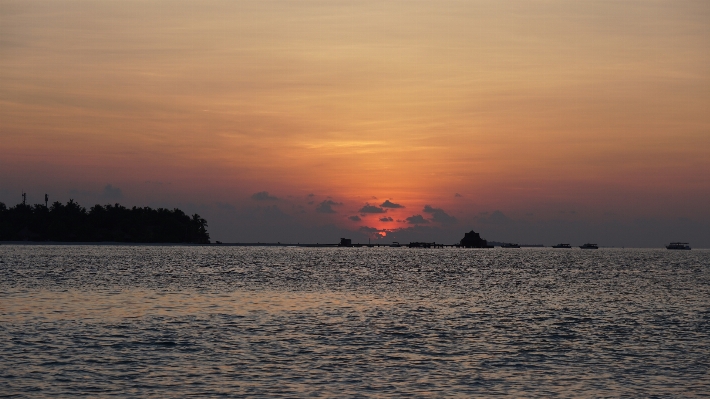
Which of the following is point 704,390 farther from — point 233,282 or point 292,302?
point 233,282

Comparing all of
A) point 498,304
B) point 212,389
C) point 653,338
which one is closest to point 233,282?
point 498,304

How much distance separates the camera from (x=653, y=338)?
47531 millimetres

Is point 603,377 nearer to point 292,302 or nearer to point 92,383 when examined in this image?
point 92,383

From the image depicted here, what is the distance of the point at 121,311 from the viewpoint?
195 ft

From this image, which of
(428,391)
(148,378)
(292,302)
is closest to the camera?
(428,391)

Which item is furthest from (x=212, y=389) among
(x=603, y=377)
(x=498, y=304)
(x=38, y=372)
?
(x=498, y=304)

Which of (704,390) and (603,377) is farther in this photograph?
(603,377)

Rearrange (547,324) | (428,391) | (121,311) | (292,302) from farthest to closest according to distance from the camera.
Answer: (292,302) → (121,311) → (547,324) → (428,391)

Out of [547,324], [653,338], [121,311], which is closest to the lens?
[653,338]

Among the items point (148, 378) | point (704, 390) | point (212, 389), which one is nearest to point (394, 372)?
point (212, 389)

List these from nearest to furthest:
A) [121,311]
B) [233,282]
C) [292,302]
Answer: [121,311]
[292,302]
[233,282]

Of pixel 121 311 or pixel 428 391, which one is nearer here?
pixel 428 391

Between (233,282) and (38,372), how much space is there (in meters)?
66.8

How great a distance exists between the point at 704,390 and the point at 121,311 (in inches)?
1691
